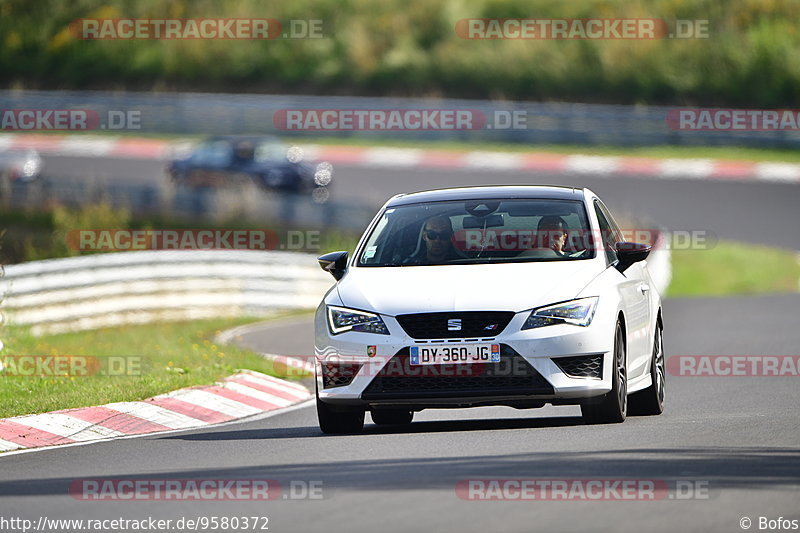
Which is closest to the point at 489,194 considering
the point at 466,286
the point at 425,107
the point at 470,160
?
the point at 466,286

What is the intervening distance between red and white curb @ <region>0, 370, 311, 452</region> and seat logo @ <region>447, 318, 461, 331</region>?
3124 mm

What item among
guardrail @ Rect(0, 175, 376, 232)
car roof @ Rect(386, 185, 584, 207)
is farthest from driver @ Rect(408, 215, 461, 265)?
guardrail @ Rect(0, 175, 376, 232)

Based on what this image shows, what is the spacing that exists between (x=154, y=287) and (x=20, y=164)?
1715 centimetres

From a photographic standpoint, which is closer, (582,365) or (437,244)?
(582,365)

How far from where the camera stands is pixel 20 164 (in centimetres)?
3994

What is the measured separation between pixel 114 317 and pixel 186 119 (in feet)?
80.2

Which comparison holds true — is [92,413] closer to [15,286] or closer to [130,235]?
Result: [15,286]

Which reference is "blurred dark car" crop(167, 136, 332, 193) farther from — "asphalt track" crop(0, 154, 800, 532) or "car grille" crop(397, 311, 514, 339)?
"car grille" crop(397, 311, 514, 339)

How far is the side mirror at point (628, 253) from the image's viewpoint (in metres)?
11.6

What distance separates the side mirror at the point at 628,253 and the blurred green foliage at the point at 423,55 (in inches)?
1438

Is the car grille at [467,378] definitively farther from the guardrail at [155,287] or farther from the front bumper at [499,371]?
the guardrail at [155,287]

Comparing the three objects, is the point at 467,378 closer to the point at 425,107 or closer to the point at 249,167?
the point at 249,167

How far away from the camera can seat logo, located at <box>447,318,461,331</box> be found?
10.6 meters

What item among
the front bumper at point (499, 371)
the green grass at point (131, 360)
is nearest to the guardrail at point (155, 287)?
the green grass at point (131, 360)
